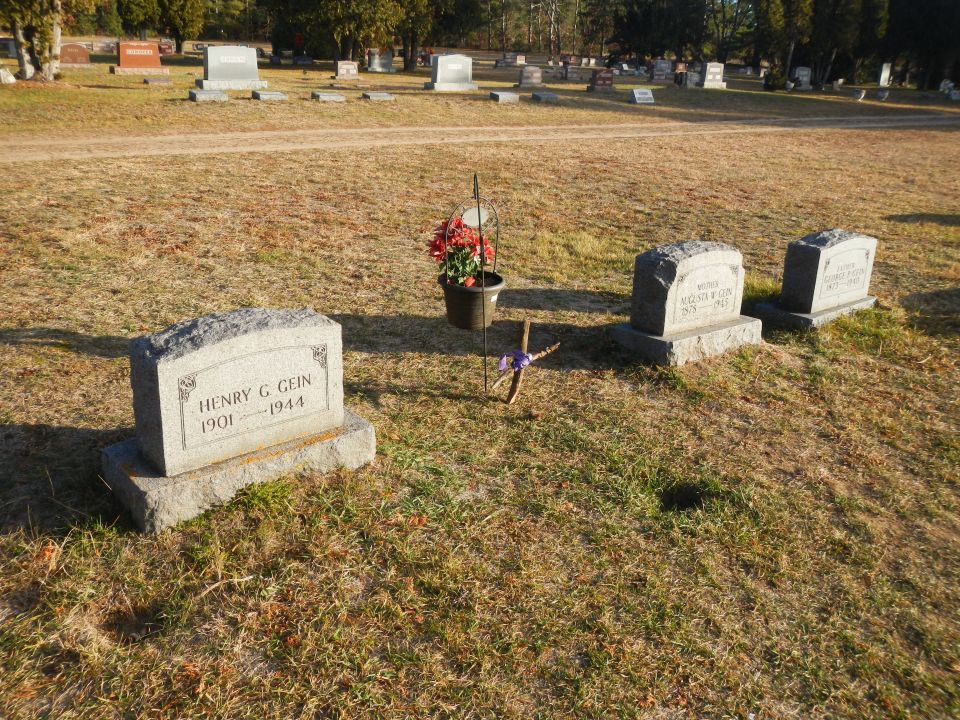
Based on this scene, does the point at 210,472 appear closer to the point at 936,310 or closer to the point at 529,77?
the point at 936,310

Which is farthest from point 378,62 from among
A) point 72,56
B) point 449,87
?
point 72,56

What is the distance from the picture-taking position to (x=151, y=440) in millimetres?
4020

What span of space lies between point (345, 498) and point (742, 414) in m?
3.06

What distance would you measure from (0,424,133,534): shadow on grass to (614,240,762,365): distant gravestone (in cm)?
403

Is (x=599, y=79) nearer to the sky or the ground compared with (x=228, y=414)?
nearer to the sky

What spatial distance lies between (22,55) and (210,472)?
27222mm

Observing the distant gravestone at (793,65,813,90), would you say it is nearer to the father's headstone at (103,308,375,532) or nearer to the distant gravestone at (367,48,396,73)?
the distant gravestone at (367,48,396,73)

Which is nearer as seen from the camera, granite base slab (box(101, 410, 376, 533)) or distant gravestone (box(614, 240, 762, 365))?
granite base slab (box(101, 410, 376, 533))

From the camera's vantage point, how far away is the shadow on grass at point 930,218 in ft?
41.4

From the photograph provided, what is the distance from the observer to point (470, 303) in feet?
21.1

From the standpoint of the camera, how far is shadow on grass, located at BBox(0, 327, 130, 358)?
6.21 metres

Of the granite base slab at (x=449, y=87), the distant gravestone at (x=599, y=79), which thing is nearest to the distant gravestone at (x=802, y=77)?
the distant gravestone at (x=599, y=79)

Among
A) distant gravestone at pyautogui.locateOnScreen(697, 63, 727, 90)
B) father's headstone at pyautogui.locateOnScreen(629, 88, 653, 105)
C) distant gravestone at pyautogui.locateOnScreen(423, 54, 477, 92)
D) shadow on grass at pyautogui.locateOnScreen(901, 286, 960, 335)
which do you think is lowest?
shadow on grass at pyautogui.locateOnScreen(901, 286, 960, 335)

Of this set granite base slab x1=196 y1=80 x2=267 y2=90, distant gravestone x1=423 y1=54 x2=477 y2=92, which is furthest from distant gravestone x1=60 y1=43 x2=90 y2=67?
distant gravestone x1=423 y1=54 x2=477 y2=92
